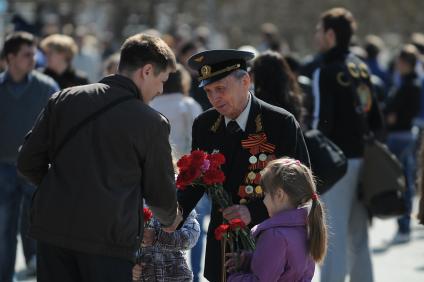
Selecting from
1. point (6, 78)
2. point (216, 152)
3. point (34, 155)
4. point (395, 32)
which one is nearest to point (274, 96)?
point (216, 152)

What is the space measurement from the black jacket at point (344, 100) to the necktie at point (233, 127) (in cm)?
218

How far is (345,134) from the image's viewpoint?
7.73 metres

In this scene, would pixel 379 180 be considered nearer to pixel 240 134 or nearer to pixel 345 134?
pixel 345 134

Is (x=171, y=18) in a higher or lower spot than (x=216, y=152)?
higher

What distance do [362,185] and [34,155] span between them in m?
3.43

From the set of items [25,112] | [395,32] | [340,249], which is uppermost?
[395,32]

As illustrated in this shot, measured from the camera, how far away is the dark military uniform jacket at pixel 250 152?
5.45 meters

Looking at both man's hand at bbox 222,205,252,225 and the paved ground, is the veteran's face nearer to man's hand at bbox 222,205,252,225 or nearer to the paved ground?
man's hand at bbox 222,205,252,225

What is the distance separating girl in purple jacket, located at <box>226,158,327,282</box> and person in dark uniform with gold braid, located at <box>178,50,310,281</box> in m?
0.40

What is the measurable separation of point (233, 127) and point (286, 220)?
82 centimetres

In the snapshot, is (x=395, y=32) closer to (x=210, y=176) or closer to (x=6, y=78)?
(x=6, y=78)

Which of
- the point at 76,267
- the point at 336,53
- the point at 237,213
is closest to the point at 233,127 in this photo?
the point at 237,213

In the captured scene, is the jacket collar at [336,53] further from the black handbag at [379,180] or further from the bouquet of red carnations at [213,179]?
the bouquet of red carnations at [213,179]

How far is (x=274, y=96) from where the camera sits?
6.69m
